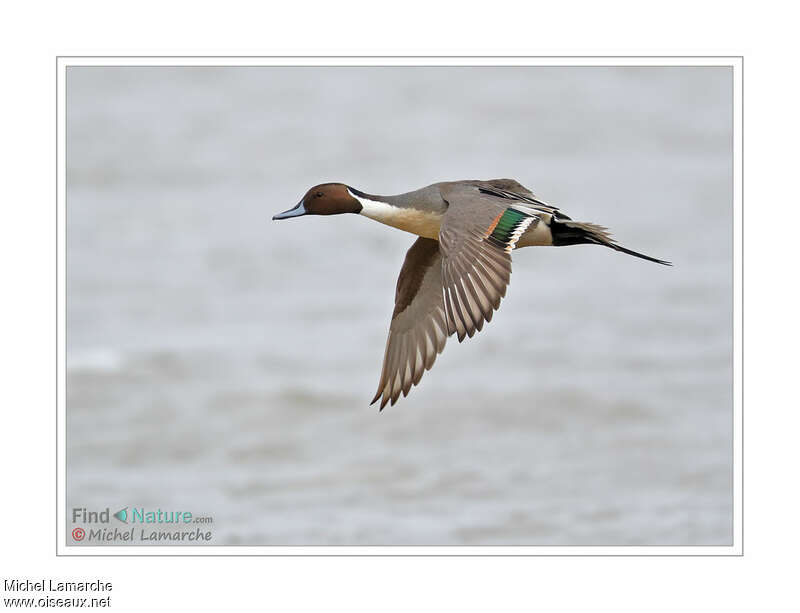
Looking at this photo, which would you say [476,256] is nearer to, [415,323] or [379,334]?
[415,323]

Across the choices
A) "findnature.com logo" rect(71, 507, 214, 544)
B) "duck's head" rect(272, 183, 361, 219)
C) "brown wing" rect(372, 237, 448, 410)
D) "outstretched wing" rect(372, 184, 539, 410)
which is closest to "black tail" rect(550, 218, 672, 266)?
"outstretched wing" rect(372, 184, 539, 410)

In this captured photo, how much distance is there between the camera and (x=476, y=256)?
20.2ft

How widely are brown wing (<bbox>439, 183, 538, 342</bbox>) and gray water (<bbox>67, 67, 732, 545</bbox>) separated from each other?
544cm

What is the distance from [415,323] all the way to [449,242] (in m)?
1.32

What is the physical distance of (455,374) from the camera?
48.4 ft

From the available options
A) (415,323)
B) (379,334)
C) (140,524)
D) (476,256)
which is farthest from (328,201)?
(379,334)

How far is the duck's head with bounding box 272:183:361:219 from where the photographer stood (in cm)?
696

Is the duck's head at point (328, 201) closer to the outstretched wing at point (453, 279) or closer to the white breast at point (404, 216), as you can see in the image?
the white breast at point (404, 216)

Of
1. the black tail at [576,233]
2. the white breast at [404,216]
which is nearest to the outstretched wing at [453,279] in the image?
the white breast at [404,216]

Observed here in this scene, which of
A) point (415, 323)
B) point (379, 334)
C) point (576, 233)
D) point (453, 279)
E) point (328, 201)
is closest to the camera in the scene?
point (453, 279)

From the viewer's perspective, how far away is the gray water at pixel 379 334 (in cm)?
1259

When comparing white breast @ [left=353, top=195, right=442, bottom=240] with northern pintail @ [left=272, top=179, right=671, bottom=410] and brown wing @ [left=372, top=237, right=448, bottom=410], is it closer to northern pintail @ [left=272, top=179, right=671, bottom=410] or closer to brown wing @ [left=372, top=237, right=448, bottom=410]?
northern pintail @ [left=272, top=179, right=671, bottom=410]

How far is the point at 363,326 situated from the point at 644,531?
4633 mm
